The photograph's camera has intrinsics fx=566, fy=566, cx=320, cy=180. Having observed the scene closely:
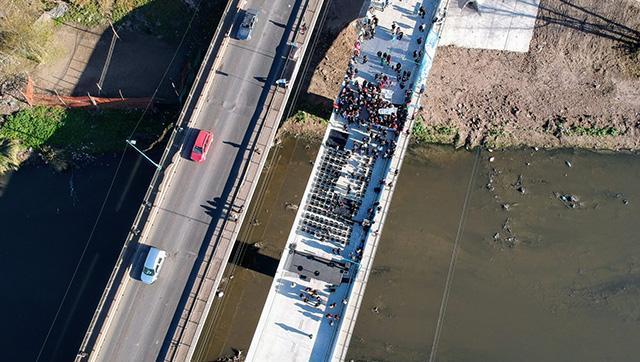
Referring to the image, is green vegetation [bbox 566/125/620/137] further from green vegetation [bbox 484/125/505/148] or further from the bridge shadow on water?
the bridge shadow on water

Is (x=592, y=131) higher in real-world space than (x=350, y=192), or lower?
higher

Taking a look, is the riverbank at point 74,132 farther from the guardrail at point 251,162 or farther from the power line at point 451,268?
the power line at point 451,268

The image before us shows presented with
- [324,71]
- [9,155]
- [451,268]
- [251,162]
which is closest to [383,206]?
[251,162]

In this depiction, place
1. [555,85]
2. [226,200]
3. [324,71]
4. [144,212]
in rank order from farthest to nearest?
[555,85], [324,71], [226,200], [144,212]

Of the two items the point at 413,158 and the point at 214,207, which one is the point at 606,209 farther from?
the point at 214,207

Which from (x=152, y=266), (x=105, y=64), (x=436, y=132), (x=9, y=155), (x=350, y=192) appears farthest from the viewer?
(x=105, y=64)

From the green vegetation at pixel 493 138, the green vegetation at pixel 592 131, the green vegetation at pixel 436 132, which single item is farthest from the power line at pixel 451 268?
the green vegetation at pixel 592 131

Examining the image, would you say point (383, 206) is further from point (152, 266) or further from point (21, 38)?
point (21, 38)
